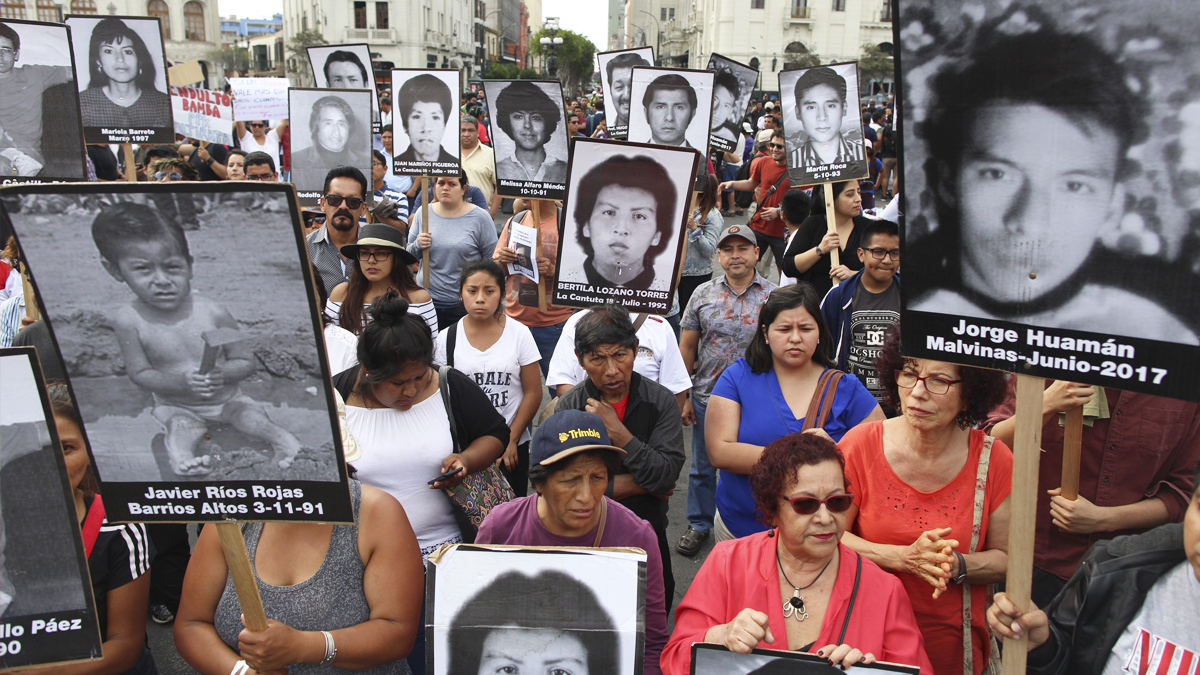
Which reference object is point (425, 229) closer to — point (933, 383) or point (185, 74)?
point (933, 383)

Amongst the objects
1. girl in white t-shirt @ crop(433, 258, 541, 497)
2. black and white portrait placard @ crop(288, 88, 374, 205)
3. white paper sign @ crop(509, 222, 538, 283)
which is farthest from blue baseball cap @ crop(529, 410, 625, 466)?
black and white portrait placard @ crop(288, 88, 374, 205)

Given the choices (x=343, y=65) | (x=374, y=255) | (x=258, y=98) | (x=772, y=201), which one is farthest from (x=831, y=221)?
(x=258, y=98)

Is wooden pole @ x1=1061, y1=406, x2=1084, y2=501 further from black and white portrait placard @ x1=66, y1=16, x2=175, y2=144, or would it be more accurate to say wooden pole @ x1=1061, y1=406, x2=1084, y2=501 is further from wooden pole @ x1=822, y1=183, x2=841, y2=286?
black and white portrait placard @ x1=66, y1=16, x2=175, y2=144

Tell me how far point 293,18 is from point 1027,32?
3541 inches

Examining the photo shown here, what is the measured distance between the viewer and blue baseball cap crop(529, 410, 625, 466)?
109 inches

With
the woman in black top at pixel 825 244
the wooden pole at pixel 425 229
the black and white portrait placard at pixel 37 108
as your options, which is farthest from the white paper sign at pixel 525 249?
the black and white portrait placard at pixel 37 108

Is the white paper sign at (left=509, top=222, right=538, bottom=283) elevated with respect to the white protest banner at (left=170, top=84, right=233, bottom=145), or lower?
lower

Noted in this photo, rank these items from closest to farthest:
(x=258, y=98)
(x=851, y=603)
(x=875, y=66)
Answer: (x=851, y=603) < (x=258, y=98) < (x=875, y=66)

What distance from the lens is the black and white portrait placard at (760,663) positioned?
6.89ft

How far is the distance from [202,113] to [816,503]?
1027cm

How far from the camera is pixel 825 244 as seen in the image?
5.77 metres

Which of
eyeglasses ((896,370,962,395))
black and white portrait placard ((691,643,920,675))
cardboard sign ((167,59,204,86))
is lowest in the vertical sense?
black and white portrait placard ((691,643,920,675))

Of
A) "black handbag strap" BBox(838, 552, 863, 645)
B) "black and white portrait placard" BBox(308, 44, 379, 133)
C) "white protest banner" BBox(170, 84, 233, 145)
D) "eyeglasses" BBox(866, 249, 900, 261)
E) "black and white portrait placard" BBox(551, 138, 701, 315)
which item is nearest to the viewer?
"black handbag strap" BBox(838, 552, 863, 645)

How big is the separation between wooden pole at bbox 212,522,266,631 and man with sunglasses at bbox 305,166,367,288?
368cm
